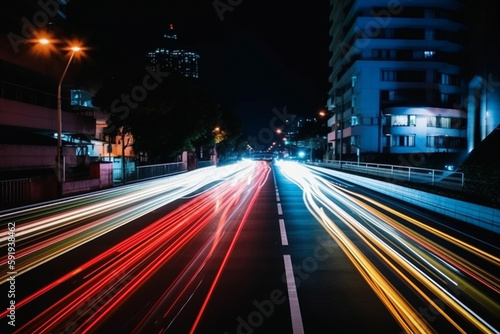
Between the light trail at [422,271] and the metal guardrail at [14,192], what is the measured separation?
13.0m

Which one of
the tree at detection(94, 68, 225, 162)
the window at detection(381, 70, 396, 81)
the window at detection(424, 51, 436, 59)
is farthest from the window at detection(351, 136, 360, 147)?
the tree at detection(94, 68, 225, 162)

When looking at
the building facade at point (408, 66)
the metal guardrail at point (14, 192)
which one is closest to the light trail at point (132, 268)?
the metal guardrail at point (14, 192)

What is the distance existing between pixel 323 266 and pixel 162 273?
3.15 m

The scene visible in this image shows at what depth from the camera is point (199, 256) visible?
28.8 feet

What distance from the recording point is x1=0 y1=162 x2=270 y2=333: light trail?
Result: 557 cm

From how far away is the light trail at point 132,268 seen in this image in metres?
5.57

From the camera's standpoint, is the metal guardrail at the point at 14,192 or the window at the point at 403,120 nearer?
the metal guardrail at the point at 14,192

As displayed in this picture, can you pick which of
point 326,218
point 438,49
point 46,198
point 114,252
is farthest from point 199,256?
point 438,49

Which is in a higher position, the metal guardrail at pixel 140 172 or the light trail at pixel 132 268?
the metal guardrail at pixel 140 172

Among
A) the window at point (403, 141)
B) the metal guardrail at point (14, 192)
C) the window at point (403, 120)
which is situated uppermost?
the window at point (403, 120)

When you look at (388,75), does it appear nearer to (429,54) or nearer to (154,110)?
(429,54)

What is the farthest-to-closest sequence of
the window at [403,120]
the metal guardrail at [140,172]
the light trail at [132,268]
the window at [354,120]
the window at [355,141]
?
the window at [354,120]
the window at [355,141]
the window at [403,120]
the metal guardrail at [140,172]
the light trail at [132,268]

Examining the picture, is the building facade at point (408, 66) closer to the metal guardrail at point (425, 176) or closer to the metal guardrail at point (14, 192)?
the metal guardrail at point (425, 176)

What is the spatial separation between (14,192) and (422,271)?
16636 millimetres
